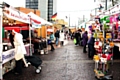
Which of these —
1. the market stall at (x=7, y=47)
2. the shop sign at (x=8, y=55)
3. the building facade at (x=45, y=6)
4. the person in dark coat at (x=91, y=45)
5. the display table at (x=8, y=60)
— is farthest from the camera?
the building facade at (x=45, y=6)

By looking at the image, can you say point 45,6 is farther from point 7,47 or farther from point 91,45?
point 7,47

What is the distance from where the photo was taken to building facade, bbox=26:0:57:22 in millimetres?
51731

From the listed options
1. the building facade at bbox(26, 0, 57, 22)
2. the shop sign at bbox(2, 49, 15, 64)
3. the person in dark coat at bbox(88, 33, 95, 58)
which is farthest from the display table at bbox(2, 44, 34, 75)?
the building facade at bbox(26, 0, 57, 22)

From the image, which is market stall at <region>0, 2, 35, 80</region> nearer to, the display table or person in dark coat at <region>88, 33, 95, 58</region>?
the display table

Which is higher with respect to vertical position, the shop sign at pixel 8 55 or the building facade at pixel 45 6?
the building facade at pixel 45 6

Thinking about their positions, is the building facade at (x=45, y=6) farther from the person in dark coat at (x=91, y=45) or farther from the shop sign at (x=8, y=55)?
the shop sign at (x=8, y=55)

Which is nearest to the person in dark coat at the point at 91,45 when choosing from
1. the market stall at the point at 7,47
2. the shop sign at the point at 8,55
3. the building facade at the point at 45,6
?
the market stall at the point at 7,47

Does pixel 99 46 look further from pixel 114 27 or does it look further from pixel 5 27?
pixel 5 27

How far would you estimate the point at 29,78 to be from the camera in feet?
24.6

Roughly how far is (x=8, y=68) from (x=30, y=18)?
11.6ft

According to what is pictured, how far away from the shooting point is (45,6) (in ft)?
171

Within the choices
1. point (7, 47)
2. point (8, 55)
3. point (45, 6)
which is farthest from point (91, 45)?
point (45, 6)

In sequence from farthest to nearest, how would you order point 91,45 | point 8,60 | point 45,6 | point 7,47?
point 45,6 → point 91,45 → point 7,47 → point 8,60

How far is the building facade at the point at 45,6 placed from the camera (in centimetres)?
5173
